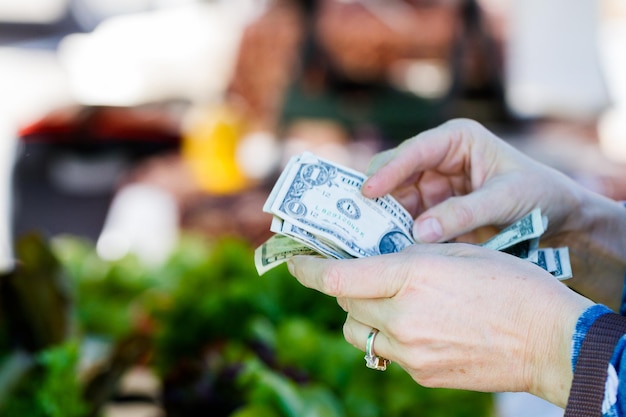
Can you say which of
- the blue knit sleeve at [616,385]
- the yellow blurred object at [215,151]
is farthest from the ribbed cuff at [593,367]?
the yellow blurred object at [215,151]

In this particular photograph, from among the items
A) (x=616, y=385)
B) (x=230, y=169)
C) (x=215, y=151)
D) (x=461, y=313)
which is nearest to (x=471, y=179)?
(x=461, y=313)

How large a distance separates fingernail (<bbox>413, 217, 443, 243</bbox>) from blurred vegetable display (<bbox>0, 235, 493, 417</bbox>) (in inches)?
13.1

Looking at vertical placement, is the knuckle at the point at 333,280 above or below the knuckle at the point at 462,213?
below

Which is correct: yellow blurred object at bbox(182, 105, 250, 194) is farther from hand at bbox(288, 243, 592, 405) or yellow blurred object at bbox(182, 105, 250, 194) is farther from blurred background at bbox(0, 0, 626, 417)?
hand at bbox(288, 243, 592, 405)

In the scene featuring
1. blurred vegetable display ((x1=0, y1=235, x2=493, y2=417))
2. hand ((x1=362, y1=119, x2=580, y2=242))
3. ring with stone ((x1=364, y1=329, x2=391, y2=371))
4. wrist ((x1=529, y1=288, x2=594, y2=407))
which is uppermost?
hand ((x1=362, y1=119, x2=580, y2=242))

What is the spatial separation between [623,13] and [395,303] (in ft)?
33.7

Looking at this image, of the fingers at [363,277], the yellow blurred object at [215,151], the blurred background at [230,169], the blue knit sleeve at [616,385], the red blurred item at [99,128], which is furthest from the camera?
the red blurred item at [99,128]

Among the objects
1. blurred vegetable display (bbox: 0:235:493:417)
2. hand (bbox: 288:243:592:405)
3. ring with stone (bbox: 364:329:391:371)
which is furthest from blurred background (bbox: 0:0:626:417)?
hand (bbox: 288:243:592:405)

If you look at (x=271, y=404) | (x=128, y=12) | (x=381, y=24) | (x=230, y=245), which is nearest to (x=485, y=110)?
(x=381, y=24)

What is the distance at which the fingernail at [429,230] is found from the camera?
1.20m

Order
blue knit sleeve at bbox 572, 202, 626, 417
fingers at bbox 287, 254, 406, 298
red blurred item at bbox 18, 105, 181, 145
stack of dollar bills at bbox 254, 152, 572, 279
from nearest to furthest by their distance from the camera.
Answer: blue knit sleeve at bbox 572, 202, 626, 417
fingers at bbox 287, 254, 406, 298
stack of dollar bills at bbox 254, 152, 572, 279
red blurred item at bbox 18, 105, 181, 145

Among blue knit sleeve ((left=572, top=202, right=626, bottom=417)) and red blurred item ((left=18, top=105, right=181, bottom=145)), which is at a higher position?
blue knit sleeve ((left=572, top=202, right=626, bottom=417))

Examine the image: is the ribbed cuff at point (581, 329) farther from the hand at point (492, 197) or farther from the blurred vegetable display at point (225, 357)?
the blurred vegetable display at point (225, 357)

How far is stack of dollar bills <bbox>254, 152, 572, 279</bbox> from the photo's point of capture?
3.65 feet
